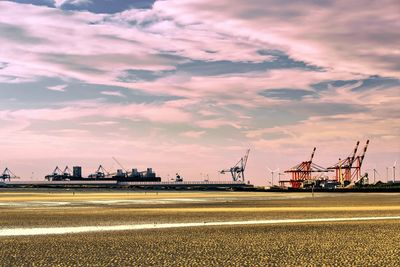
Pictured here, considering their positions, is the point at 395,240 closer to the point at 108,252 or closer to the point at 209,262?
the point at 209,262

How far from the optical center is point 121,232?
21750 mm

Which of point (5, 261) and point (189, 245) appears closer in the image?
point (5, 261)

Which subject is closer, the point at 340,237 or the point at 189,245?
the point at 189,245

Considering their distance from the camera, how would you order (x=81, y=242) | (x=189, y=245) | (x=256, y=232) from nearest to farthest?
(x=189, y=245), (x=81, y=242), (x=256, y=232)

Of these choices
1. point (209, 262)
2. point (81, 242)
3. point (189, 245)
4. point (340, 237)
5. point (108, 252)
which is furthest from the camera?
point (340, 237)

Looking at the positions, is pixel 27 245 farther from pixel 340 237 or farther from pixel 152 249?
pixel 340 237

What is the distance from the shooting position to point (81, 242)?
17953mm

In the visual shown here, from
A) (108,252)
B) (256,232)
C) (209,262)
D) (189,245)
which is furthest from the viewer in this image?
(256,232)

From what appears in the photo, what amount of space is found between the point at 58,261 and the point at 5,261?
4.26 feet

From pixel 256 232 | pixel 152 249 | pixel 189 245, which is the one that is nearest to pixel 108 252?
pixel 152 249

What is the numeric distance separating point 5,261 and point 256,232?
34.1ft

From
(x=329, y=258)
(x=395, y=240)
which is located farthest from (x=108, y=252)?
(x=395, y=240)

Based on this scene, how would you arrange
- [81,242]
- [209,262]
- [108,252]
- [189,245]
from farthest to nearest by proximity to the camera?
[81,242]
[189,245]
[108,252]
[209,262]

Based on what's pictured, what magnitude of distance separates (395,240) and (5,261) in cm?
1208
